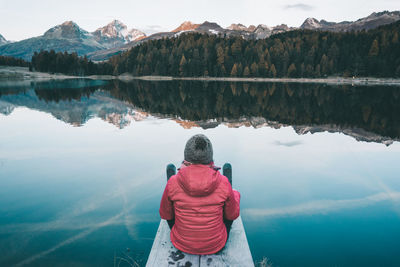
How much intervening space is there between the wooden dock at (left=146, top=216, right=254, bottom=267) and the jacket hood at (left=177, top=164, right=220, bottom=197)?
3.54ft

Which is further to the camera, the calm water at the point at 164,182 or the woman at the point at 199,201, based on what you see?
the calm water at the point at 164,182

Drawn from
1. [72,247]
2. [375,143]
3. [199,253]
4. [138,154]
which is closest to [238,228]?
[199,253]

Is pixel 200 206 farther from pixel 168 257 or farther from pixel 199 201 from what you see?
pixel 168 257

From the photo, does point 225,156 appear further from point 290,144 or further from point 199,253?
point 199,253

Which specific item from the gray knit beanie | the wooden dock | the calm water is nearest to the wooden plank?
the wooden dock

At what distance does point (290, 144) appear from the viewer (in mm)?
15367

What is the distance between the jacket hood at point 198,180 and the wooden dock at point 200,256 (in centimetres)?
108

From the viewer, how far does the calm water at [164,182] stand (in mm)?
5973

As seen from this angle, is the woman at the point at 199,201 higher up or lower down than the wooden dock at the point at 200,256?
higher up

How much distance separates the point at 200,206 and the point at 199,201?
79mm

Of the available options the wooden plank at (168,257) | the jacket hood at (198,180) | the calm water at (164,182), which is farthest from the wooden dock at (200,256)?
the calm water at (164,182)

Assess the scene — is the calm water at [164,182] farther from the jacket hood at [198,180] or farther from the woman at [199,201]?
the jacket hood at [198,180]

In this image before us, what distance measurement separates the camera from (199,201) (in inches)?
139

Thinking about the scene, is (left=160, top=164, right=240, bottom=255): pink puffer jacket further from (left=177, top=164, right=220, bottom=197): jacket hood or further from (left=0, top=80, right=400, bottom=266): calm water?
(left=0, top=80, right=400, bottom=266): calm water
